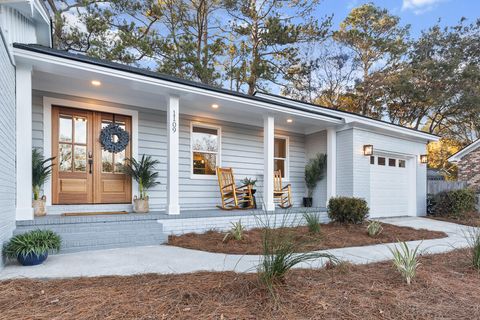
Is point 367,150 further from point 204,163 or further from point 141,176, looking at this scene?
point 141,176

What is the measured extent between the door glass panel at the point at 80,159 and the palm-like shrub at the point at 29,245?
7.58 feet

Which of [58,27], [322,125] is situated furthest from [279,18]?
[58,27]

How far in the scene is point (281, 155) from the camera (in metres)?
8.67

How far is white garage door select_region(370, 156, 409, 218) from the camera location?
820 cm

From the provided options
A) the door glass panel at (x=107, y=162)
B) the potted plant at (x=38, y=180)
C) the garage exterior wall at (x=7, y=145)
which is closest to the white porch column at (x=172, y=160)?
the door glass panel at (x=107, y=162)

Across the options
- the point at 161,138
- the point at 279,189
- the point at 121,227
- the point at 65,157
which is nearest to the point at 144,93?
the point at 161,138

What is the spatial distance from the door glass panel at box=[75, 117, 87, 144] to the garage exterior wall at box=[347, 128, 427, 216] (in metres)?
6.17

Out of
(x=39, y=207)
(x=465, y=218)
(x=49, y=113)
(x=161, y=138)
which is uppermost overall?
(x=49, y=113)

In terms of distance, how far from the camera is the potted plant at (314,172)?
327 inches

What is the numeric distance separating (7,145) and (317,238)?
423cm

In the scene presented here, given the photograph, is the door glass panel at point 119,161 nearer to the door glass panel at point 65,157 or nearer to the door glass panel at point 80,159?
the door glass panel at point 80,159

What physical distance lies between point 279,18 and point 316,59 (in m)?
3.46

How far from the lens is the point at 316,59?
16.2 meters

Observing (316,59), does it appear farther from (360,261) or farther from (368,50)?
(360,261)
